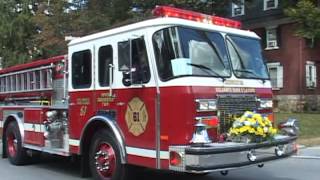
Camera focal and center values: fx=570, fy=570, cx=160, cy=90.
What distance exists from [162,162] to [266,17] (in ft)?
111

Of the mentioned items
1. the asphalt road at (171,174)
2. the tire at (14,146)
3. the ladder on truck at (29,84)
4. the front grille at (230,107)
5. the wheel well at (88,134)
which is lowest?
the asphalt road at (171,174)

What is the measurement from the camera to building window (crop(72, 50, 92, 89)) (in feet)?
32.6

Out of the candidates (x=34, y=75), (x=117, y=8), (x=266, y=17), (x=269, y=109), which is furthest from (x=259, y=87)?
(x=266, y=17)

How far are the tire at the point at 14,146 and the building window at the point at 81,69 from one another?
9.47 feet

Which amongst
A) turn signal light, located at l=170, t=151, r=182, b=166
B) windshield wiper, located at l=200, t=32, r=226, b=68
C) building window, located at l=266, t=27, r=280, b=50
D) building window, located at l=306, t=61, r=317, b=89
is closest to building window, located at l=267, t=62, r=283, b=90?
building window, located at l=266, t=27, r=280, b=50

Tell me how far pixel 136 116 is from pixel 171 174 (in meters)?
2.68

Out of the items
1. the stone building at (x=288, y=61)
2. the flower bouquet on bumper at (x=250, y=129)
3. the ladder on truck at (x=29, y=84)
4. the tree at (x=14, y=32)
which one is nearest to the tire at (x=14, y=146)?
the ladder on truck at (x=29, y=84)

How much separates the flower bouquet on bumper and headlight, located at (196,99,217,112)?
0.42 metres

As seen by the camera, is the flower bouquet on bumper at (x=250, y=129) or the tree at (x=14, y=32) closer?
the flower bouquet on bumper at (x=250, y=129)

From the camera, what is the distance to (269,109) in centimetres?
945

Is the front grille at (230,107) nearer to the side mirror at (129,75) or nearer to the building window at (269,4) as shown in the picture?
the side mirror at (129,75)

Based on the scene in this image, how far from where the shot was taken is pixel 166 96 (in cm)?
812

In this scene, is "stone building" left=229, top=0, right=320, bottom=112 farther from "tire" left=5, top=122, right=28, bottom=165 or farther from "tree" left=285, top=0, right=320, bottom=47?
"tire" left=5, top=122, right=28, bottom=165

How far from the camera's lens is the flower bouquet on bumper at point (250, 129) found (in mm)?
8195
